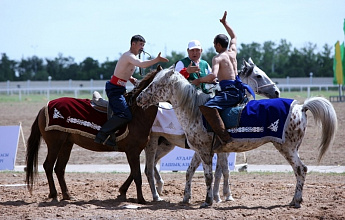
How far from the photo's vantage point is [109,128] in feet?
29.1

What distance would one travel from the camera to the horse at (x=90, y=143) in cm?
899

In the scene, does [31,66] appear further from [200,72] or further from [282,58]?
[200,72]

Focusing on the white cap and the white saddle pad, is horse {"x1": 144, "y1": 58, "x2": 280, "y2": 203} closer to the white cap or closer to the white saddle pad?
the white saddle pad

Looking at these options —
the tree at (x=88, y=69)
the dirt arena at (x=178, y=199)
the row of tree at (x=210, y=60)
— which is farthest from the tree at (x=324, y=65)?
the dirt arena at (x=178, y=199)

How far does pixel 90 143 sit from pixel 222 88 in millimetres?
2388

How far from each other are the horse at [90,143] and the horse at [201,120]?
48cm

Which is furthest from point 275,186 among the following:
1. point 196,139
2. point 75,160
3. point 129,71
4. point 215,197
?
point 75,160

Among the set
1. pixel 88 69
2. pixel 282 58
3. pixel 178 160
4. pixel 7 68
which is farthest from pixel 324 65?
pixel 178 160

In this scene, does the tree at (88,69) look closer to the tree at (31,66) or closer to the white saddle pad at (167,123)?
the tree at (31,66)

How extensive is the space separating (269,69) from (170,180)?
51480mm

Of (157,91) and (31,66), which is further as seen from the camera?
(31,66)

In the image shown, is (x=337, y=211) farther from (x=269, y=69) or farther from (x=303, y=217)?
(x=269, y=69)

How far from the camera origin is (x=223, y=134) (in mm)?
8227

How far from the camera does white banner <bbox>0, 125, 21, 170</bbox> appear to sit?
549 inches
